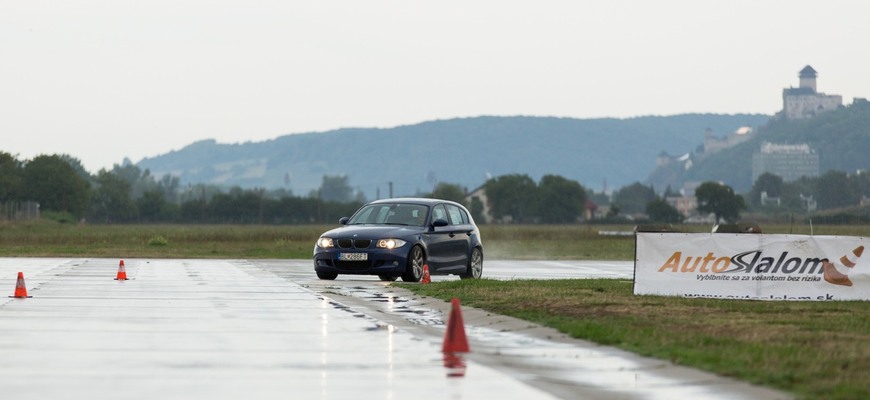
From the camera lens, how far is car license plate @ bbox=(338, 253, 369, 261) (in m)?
29.5

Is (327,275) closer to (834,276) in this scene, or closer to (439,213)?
(439,213)

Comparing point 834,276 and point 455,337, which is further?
point 834,276

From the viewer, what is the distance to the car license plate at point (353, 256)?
1161 inches

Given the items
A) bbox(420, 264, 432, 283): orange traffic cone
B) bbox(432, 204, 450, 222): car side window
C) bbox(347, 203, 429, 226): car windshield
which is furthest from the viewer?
bbox(432, 204, 450, 222): car side window

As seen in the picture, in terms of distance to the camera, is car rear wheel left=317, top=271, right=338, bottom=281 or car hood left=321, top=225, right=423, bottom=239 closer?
car hood left=321, top=225, right=423, bottom=239

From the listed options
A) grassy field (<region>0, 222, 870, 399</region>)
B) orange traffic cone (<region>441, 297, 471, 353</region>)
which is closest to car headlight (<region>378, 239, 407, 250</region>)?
grassy field (<region>0, 222, 870, 399</region>)

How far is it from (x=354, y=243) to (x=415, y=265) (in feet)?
3.85

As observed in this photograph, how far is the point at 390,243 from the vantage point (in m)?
29.5

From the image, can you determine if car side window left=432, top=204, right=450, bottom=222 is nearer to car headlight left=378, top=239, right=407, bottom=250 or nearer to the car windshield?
the car windshield

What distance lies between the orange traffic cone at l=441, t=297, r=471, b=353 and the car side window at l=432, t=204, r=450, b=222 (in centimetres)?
1581

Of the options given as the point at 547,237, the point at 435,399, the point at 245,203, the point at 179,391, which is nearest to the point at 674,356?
the point at 435,399

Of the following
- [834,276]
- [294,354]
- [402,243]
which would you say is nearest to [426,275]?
[402,243]

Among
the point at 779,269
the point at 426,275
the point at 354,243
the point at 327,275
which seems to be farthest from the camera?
the point at 327,275

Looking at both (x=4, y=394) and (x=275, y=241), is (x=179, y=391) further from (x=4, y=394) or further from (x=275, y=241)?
(x=275, y=241)
